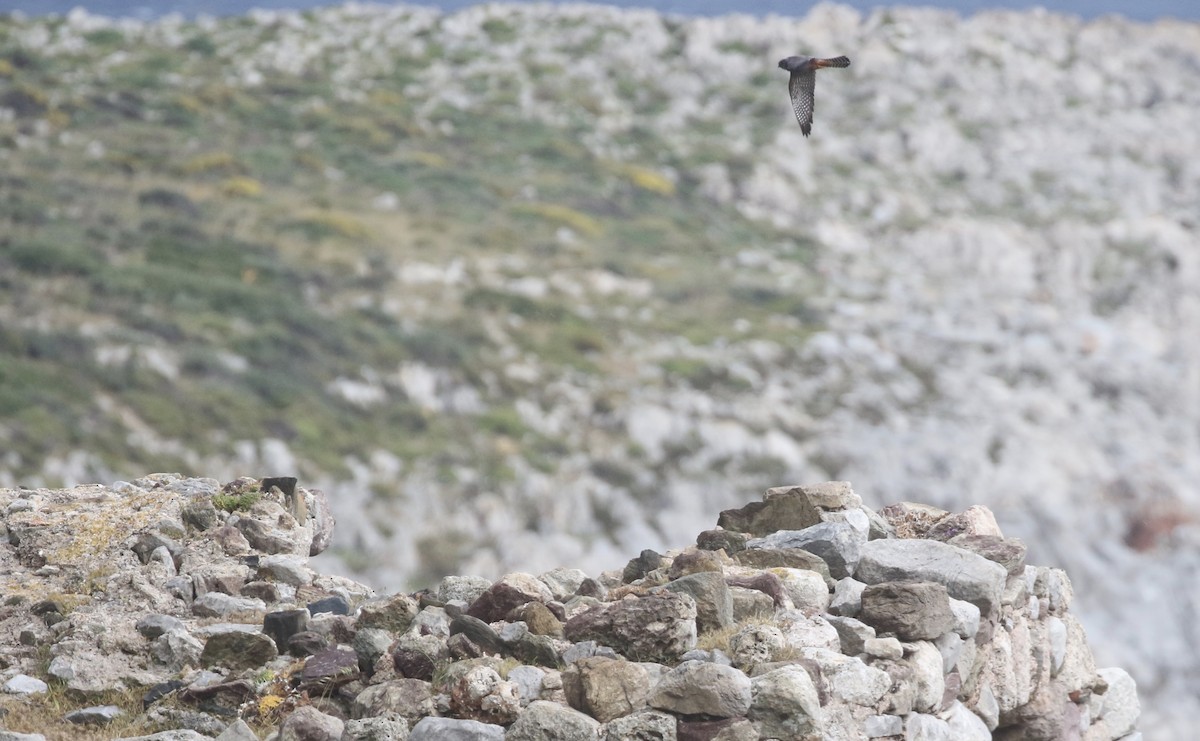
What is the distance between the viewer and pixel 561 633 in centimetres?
1009

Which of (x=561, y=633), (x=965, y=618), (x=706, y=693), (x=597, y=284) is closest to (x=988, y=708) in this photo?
(x=965, y=618)

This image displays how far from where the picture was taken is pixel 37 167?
178ft

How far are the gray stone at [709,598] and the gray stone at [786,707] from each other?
1.02 m

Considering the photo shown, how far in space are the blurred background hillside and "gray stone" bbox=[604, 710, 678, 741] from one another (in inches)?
960

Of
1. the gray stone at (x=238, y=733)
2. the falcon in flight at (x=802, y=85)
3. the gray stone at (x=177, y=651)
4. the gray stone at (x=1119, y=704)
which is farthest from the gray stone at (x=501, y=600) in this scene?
the gray stone at (x=1119, y=704)

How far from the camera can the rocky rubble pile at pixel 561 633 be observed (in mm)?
9000

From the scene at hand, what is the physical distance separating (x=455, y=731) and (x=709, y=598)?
6.98 feet

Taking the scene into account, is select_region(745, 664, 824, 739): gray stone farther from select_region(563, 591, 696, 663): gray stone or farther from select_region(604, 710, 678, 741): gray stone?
select_region(563, 591, 696, 663): gray stone

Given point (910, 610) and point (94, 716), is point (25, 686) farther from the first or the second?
point (910, 610)

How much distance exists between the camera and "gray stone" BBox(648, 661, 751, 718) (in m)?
8.76

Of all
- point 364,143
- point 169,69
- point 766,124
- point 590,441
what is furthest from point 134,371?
point 766,124

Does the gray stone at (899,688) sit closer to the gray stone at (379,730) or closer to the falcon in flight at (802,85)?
the gray stone at (379,730)

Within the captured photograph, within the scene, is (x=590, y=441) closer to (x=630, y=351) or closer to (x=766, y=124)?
(x=630, y=351)

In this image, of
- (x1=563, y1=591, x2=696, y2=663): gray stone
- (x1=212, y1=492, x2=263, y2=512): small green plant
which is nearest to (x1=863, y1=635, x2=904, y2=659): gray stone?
(x1=563, y1=591, x2=696, y2=663): gray stone
